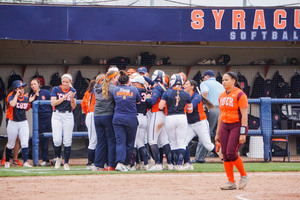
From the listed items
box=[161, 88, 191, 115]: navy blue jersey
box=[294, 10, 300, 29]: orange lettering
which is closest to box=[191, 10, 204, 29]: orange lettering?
box=[294, 10, 300, 29]: orange lettering

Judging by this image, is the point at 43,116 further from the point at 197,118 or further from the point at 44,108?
the point at 197,118

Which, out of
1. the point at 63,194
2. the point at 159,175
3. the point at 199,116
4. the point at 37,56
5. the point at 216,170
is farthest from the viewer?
the point at 37,56

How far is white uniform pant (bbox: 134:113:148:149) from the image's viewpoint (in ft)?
33.5

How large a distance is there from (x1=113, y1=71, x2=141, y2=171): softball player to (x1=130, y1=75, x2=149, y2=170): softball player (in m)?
0.35

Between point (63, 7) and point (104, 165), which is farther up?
point (63, 7)

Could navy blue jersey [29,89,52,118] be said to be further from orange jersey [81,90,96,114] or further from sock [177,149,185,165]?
sock [177,149,185,165]

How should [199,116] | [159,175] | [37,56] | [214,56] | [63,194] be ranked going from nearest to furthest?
[63,194] → [159,175] → [199,116] → [37,56] → [214,56]

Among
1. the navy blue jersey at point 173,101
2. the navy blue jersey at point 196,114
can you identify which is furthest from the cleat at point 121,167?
the navy blue jersey at point 196,114

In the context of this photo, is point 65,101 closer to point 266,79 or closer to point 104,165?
point 104,165

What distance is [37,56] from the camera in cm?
1472

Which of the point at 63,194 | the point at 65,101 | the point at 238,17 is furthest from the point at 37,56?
the point at 63,194

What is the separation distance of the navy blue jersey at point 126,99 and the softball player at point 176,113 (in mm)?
480

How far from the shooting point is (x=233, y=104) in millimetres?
7520

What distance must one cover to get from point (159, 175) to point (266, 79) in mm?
7303
